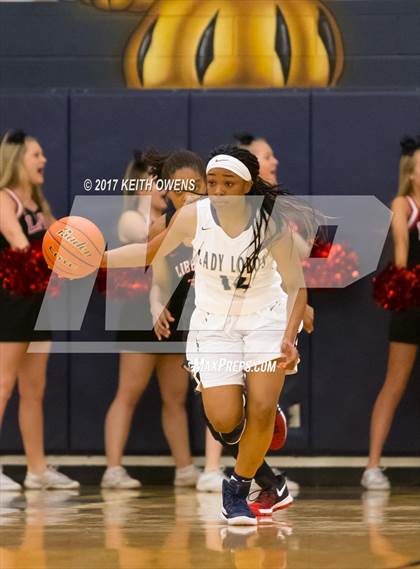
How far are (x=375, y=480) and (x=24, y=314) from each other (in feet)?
7.57

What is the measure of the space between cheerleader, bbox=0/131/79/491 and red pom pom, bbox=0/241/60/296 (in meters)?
0.04

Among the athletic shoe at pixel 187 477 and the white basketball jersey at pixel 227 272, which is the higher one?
the white basketball jersey at pixel 227 272

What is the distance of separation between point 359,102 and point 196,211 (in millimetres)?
2339

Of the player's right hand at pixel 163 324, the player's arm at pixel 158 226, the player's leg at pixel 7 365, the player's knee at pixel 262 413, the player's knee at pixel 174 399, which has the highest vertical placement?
the player's arm at pixel 158 226

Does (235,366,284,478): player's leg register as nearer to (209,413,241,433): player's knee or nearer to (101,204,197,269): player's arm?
(209,413,241,433): player's knee

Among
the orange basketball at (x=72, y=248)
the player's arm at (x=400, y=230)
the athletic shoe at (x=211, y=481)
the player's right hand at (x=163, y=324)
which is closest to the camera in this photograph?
the orange basketball at (x=72, y=248)

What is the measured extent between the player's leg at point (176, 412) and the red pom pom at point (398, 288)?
4.15 ft

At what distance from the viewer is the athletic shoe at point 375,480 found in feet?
26.0

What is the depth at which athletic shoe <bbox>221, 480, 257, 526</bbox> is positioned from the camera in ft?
20.1

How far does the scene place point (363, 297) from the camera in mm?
8250

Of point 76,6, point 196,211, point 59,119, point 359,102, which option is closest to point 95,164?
point 59,119

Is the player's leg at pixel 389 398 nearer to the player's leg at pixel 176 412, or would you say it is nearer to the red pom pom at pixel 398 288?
the red pom pom at pixel 398 288

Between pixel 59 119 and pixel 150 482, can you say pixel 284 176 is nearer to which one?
pixel 59 119

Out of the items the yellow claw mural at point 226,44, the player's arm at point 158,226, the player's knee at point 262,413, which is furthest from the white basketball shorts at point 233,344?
the yellow claw mural at point 226,44
